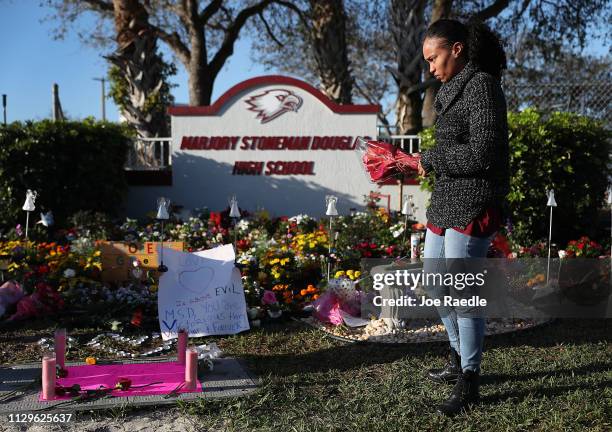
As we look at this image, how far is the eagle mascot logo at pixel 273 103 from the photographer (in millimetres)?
9000

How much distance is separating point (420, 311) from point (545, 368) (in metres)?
1.14

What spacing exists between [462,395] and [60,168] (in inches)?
256

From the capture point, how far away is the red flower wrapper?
3089 millimetres

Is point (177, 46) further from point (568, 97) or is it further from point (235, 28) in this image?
point (568, 97)

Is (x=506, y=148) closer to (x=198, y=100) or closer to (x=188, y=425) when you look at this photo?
(x=188, y=425)

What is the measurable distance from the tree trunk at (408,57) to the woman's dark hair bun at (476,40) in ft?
24.4

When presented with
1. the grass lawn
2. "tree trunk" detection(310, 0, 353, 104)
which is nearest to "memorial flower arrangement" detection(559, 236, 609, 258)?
the grass lawn

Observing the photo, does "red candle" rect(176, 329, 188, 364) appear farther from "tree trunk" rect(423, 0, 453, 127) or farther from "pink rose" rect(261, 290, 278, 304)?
"tree trunk" rect(423, 0, 453, 127)

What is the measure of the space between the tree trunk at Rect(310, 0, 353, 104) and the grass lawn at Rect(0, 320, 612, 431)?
856cm

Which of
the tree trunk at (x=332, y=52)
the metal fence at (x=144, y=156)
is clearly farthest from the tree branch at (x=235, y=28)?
the metal fence at (x=144, y=156)

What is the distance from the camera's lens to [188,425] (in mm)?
2830

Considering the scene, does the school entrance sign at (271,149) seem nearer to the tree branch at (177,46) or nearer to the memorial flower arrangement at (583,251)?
the memorial flower arrangement at (583,251)

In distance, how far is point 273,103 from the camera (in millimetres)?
9039

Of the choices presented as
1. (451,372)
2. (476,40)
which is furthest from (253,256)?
(476,40)
